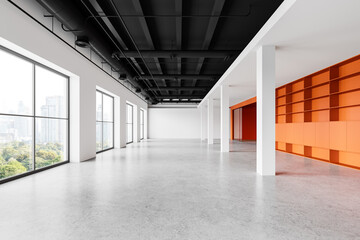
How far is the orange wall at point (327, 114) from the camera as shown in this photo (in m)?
6.24

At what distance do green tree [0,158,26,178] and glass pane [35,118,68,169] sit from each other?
1.87 ft

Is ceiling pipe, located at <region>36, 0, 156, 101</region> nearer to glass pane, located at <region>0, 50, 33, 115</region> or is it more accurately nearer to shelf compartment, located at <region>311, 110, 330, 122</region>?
glass pane, located at <region>0, 50, 33, 115</region>

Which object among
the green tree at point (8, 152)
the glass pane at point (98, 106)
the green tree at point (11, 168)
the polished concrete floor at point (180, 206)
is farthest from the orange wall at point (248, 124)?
the green tree at point (8, 152)

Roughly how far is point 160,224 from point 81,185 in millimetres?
2487

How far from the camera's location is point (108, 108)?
1109 cm

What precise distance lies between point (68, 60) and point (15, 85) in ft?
5.99

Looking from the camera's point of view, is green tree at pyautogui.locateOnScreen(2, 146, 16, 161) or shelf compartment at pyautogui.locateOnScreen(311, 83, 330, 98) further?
shelf compartment at pyautogui.locateOnScreen(311, 83, 330, 98)

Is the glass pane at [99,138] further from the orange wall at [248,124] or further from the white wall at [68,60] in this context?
the orange wall at [248,124]

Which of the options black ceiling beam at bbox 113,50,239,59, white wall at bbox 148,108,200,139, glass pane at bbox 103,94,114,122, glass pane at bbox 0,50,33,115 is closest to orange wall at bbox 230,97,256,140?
white wall at bbox 148,108,200,139

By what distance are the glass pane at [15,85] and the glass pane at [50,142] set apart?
0.65 meters

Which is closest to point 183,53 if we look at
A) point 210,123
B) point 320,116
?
point 320,116

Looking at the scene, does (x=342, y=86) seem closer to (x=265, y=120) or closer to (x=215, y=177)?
(x=265, y=120)

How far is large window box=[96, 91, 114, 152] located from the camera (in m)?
9.76

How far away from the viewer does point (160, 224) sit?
2.61 m
